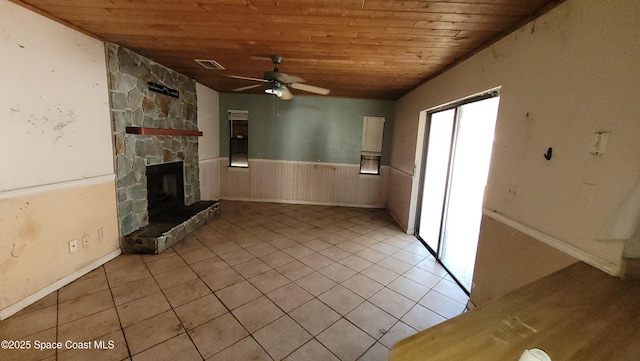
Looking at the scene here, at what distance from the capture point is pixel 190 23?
2225 millimetres

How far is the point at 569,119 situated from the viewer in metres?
1.48

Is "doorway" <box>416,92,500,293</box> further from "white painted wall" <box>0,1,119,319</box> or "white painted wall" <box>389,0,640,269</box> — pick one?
"white painted wall" <box>0,1,119,319</box>

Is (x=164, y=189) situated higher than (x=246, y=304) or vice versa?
(x=164, y=189)

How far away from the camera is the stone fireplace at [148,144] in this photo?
3.03m

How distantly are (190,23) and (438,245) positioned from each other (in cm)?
377

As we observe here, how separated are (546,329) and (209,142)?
18.7ft

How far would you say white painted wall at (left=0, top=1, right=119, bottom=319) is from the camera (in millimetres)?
1964

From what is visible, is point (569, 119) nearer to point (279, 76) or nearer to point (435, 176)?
point (435, 176)

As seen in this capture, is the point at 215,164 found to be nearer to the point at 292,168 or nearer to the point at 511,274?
the point at 292,168

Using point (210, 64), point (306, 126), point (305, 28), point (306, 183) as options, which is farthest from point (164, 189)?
point (305, 28)

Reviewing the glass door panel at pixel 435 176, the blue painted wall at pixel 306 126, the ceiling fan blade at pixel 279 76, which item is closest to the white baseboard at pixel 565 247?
the glass door panel at pixel 435 176

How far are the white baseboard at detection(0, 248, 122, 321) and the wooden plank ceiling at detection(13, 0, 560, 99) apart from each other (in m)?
2.44

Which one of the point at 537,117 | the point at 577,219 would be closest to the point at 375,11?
Answer: the point at 537,117

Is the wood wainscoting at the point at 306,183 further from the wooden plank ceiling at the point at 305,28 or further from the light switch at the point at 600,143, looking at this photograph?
the light switch at the point at 600,143
